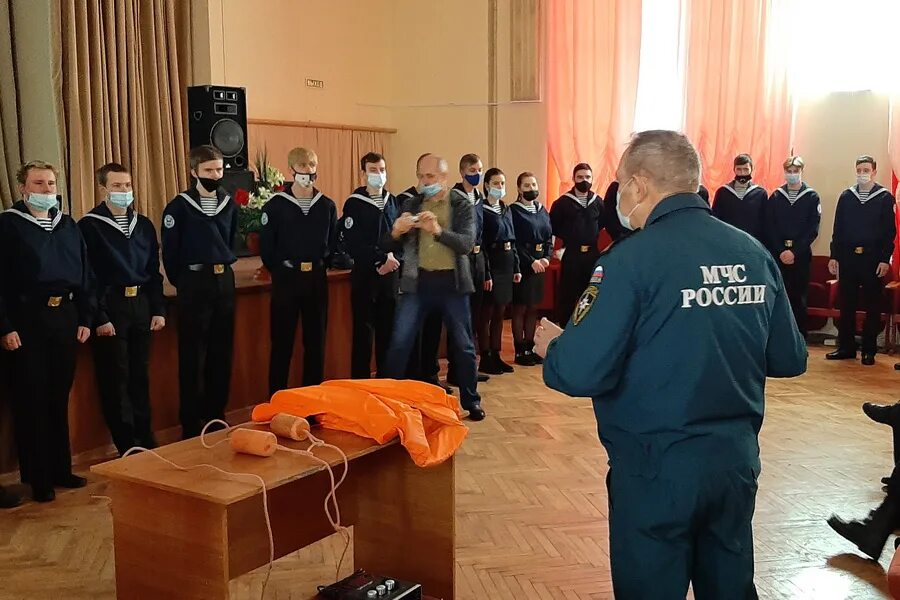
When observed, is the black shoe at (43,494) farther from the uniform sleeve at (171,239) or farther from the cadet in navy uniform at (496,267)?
the cadet in navy uniform at (496,267)

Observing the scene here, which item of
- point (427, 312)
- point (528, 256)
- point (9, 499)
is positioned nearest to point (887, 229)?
point (528, 256)

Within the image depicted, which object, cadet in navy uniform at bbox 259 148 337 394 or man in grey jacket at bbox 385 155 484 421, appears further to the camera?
cadet in navy uniform at bbox 259 148 337 394

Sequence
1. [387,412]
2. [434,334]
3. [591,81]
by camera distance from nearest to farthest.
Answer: [387,412]
[434,334]
[591,81]

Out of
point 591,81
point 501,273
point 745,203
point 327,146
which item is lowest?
point 501,273

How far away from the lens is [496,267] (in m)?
6.73

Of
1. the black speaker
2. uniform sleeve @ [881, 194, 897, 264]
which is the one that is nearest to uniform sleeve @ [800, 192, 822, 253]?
uniform sleeve @ [881, 194, 897, 264]

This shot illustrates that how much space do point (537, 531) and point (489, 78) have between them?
6897mm

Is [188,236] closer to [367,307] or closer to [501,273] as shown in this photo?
[367,307]

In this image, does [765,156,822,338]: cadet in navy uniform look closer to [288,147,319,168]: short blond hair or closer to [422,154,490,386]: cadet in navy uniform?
[422,154,490,386]: cadet in navy uniform

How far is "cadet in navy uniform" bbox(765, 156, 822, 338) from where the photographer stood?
7691 mm

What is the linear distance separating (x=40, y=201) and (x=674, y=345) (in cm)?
308

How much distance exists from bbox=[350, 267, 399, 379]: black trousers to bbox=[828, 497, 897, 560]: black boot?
3.05 metres

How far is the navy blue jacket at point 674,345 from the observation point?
2047 millimetres

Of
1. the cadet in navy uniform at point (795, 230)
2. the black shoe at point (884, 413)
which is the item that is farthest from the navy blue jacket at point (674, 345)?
the cadet in navy uniform at point (795, 230)
